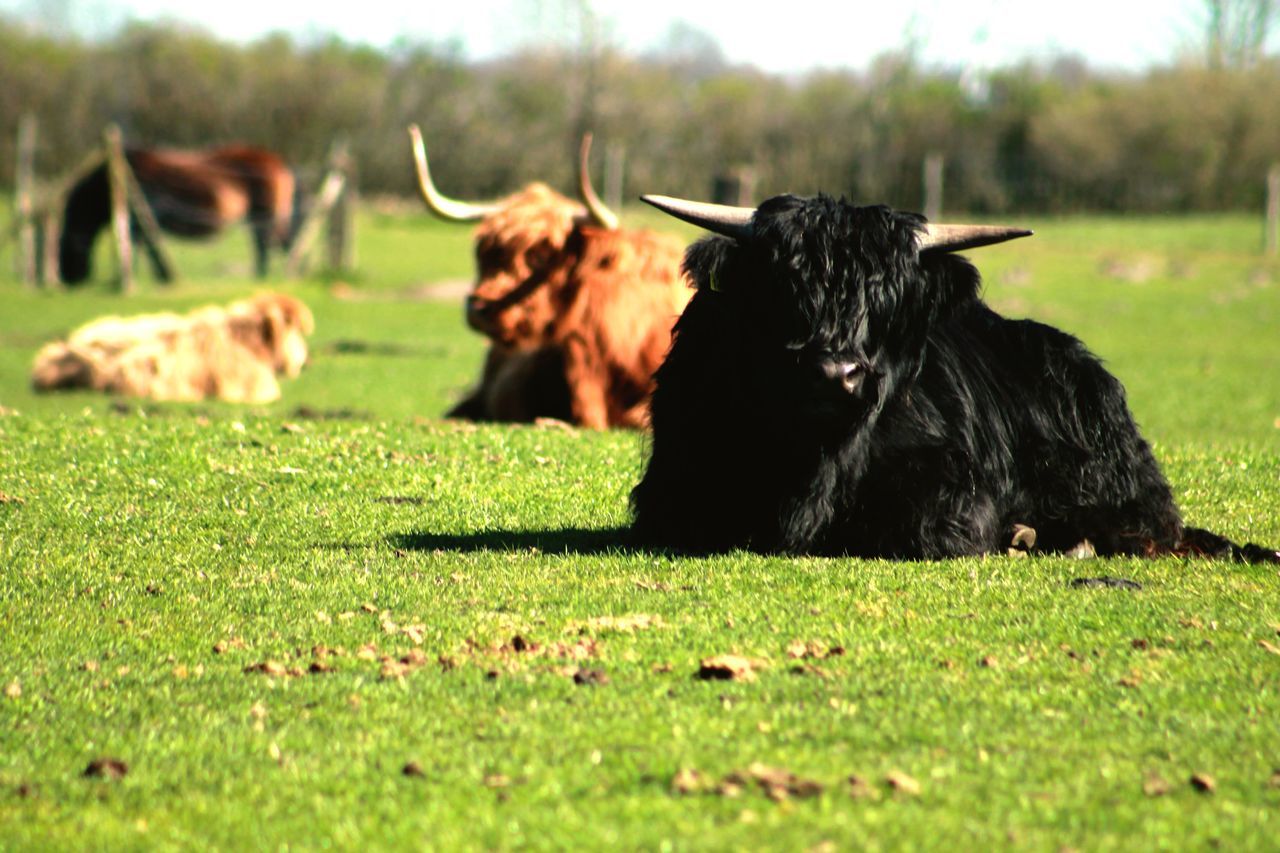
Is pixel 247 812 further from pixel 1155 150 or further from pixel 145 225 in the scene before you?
pixel 1155 150

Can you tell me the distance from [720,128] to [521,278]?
3983 cm

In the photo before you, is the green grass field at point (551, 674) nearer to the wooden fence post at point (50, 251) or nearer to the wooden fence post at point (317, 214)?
the wooden fence post at point (50, 251)

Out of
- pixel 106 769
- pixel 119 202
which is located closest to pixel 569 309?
pixel 106 769

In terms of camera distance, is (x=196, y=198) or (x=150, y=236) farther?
(x=196, y=198)

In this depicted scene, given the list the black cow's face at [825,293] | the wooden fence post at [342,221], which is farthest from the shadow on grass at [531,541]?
the wooden fence post at [342,221]

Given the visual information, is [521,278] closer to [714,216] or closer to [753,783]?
[714,216]

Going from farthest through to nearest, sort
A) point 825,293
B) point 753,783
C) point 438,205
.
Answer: point 438,205 < point 825,293 < point 753,783

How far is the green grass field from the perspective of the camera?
3.51 metres

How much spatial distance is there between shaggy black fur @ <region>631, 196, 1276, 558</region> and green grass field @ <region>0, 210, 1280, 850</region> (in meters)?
0.26

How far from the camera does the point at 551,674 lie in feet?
14.8

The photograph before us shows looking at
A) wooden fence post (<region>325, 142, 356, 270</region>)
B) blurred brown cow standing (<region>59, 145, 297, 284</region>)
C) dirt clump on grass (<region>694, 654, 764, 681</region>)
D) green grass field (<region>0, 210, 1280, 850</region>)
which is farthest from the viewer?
wooden fence post (<region>325, 142, 356, 270</region>)

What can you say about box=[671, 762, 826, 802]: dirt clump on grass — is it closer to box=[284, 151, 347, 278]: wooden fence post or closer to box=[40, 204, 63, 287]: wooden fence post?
box=[40, 204, 63, 287]: wooden fence post

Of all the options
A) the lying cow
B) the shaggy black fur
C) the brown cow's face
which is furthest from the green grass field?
the lying cow

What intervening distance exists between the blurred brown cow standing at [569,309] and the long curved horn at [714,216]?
4544 mm
